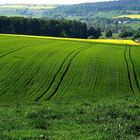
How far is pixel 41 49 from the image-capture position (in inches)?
2675

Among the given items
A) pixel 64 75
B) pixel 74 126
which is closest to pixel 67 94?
pixel 64 75

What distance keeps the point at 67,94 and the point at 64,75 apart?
873cm

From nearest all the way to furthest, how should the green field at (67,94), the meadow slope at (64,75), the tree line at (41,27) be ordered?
the green field at (67,94) < the meadow slope at (64,75) < the tree line at (41,27)

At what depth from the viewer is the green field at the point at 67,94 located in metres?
12.8

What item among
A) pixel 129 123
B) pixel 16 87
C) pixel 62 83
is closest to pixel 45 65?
pixel 62 83

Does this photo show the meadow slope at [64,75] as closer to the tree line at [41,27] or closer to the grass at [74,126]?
the grass at [74,126]

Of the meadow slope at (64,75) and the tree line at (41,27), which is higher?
the meadow slope at (64,75)

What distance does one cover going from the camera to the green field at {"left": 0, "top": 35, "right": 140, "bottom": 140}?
42.1 ft

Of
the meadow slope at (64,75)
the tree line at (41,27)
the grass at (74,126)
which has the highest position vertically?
the grass at (74,126)

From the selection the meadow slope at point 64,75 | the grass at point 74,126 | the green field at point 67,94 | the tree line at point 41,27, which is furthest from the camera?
the tree line at point 41,27

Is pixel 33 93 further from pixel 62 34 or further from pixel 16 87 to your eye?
pixel 62 34

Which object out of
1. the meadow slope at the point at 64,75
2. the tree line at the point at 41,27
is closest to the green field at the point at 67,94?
the meadow slope at the point at 64,75

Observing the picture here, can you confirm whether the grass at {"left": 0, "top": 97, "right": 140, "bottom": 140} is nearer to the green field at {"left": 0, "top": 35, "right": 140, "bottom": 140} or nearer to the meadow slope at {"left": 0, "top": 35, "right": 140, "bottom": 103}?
the green field at {"left": 0, "top": 35, "right": 140, "bottom": 140}

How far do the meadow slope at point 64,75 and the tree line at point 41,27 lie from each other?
66.6 m
